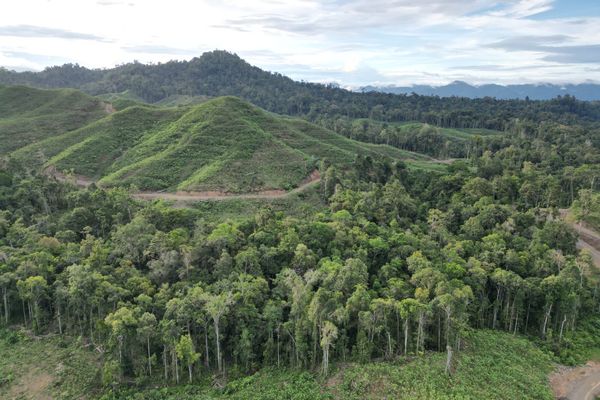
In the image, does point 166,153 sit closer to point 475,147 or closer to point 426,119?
point 475,147

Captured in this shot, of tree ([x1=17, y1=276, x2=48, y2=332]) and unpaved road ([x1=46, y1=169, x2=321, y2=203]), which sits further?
unpaved road ([x1=46, y1=169, x2=321, y2=203])

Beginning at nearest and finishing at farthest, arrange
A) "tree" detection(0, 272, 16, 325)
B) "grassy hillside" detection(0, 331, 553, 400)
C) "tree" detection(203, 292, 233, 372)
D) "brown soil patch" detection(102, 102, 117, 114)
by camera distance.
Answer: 1. "grassy hillside" detection(0, 331, 553, 400)
2. "tree" detection(203, 292, 233, 372)
3. "tree" detection(0, 272, 16, 325)
4. "brown soil patch" detection(102, 102, 117, 114)

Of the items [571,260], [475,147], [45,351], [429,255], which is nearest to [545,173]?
[475,147]

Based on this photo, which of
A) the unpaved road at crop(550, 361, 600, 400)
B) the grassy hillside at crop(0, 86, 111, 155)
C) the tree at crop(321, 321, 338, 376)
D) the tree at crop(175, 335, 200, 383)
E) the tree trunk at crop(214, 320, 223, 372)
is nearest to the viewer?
the tree at crop(321, 321, 338, 376)

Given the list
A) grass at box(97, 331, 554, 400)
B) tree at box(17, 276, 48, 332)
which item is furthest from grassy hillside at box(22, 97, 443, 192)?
grass at box(97, 331, 554, 400)

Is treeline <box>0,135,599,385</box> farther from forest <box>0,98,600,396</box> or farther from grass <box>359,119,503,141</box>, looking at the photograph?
grass <box>359,119,503,141</box>

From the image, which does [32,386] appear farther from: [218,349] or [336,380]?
[336,380]

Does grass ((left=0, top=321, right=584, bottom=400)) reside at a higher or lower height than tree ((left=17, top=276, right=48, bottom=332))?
lower
